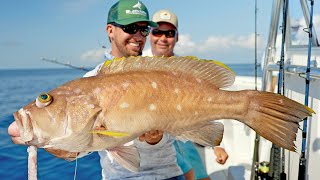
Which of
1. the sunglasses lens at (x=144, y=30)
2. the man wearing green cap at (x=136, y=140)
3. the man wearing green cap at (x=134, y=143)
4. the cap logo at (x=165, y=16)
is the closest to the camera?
the man wearing green cap at (x=134, y=143)

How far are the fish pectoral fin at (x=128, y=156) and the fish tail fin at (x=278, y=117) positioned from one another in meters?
0.81

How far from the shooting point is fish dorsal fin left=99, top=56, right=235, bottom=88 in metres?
2.07

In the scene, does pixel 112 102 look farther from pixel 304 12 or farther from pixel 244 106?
pixel 304 12

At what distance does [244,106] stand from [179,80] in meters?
0.45

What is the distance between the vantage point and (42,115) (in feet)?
6.03

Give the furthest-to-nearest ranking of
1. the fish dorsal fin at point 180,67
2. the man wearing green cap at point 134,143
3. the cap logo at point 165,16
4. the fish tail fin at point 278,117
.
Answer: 1. the cap logo at point 165,16
2. the man wearing green cap at point 134,143
3. the fish dorsal fin at point 180,67
4. the fish tail fin at point 278,117

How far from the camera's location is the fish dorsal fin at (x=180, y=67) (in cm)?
207

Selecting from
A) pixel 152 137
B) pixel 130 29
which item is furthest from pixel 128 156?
pixel 130 29

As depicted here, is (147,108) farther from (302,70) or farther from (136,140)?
(302,70)

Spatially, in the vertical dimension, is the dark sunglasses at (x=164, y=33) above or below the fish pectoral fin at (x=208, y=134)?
above

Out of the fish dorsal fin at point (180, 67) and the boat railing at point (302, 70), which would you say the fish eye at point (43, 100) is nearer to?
the fish dorsal fin at point (180, 67)

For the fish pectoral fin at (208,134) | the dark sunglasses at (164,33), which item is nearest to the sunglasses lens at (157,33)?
the dark sunglasses at (164,33)

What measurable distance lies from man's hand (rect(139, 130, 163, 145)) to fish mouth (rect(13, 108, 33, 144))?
2.50 ft

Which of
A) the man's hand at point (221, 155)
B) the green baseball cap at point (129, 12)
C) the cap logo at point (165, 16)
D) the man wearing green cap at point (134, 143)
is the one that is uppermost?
the cap logo at point (165, 16)
